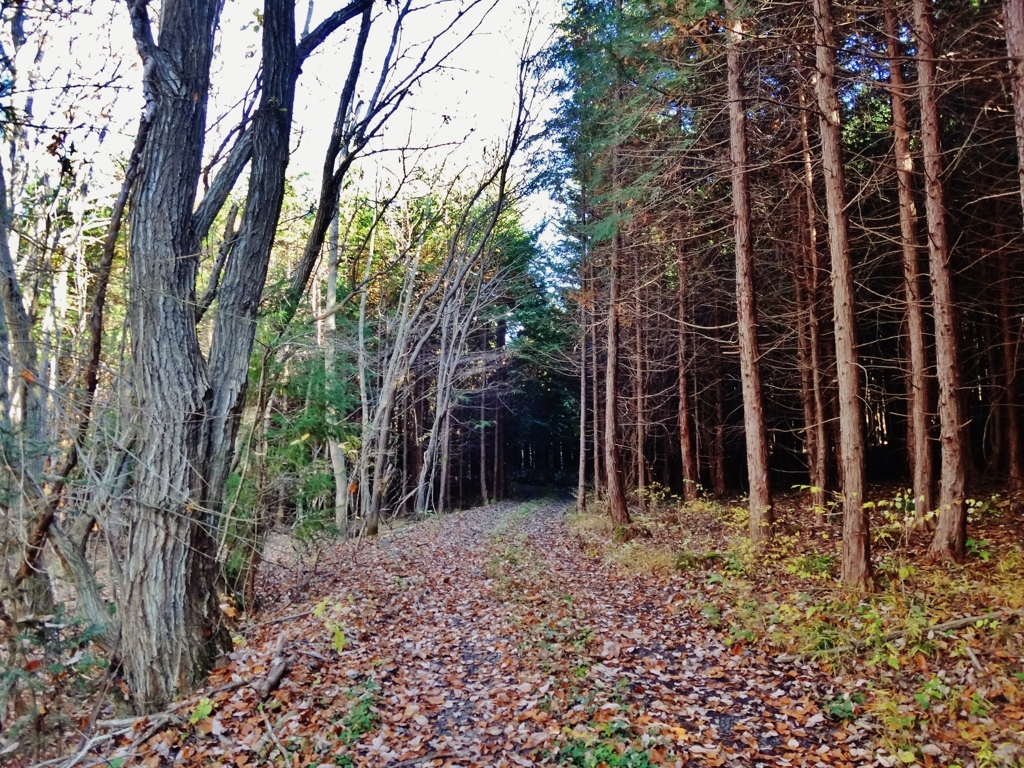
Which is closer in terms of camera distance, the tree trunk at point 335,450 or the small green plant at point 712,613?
the small green plant at point 712,613

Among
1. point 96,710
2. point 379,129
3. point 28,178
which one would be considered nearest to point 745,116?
point 379,129

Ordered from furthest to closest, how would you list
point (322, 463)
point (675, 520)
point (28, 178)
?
point (675, 520) < point (322, 463) < point (28, 178)

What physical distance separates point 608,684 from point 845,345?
4.79m

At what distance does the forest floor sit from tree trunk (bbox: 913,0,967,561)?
0.62 metres

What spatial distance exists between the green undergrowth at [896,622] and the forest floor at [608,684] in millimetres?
21

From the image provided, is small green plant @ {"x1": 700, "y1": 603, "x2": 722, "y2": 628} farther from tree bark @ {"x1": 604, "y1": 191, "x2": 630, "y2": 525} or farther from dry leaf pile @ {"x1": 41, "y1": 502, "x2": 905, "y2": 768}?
tree bark @ {"x1": 604, "y1": 191, "x2": 630, "y2": 525}

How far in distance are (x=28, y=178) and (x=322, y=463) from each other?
5521 mm

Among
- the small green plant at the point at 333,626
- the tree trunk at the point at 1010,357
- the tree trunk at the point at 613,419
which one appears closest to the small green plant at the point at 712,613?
the small green plant at the point at 333,626

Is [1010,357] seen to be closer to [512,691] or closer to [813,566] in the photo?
[813,566]

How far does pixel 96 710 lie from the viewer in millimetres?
4883

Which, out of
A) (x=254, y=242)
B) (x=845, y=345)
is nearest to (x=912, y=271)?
(x=845, y=345)

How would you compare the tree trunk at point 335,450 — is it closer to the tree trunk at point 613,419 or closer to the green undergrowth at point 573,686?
the green undergrowth at point 573,686

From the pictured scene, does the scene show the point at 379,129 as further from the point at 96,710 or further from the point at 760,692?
the point at 760,692

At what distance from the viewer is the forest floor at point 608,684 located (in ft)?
14.1
